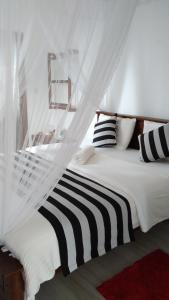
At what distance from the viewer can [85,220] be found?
181cm

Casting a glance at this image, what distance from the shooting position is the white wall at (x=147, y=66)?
3.14m

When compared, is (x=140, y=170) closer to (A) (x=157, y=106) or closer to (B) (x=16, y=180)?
(A) (x=157, y=106)

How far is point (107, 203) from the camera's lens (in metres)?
1.99

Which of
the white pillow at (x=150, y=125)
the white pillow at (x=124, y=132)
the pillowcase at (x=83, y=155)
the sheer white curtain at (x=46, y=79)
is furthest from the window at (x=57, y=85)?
the white pillow at (x=124, y=132)

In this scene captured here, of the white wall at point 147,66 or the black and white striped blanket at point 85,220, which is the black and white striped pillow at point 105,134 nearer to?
the white wall at point 147,66

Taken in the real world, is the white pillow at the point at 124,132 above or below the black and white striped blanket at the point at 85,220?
above

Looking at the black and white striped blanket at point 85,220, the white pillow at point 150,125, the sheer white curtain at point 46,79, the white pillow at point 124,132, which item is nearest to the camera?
the sheer white curtain at point 46,79

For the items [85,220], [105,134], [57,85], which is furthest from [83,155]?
[57,85]

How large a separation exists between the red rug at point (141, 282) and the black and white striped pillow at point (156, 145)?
1.07 metres

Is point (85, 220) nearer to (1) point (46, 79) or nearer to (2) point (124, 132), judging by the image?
(1) point (46, 79)

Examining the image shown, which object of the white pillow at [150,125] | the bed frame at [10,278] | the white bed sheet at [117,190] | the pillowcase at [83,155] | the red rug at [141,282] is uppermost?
the white pillow at [150,125]

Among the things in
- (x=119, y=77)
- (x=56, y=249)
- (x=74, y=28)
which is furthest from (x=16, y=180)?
(x=119, y=77)

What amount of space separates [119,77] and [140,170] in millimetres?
1682

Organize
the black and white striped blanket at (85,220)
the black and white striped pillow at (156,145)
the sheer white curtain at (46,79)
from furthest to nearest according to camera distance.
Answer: the black and white striped pillow at (156,145) → the black and white striped blanket at (85,220) → the sheer white curtain at (46,79)
